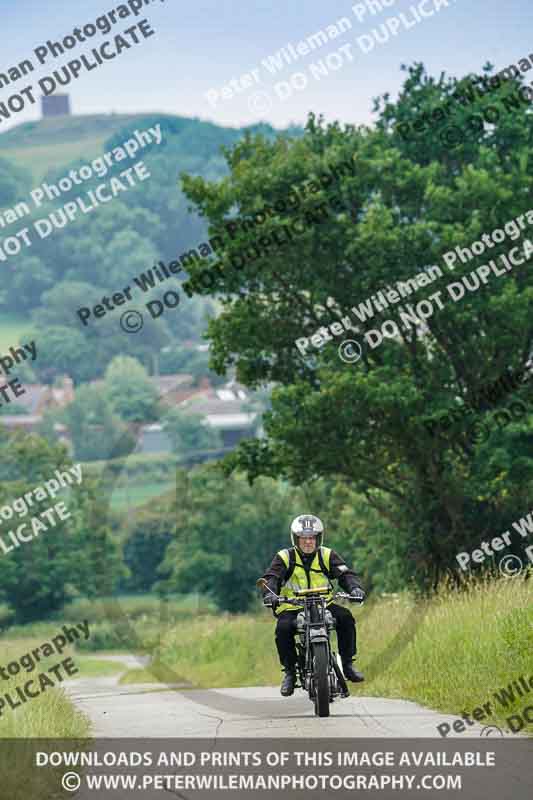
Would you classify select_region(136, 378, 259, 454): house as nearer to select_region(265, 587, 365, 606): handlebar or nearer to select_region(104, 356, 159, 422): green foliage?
select_region(104, 356, 159, 422): green foliage

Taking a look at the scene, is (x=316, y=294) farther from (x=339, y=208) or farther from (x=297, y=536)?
(x=297, y=536)

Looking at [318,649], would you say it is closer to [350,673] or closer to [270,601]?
[270,601]

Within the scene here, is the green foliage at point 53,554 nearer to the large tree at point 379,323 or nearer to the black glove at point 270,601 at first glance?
the large tree at point 379,323

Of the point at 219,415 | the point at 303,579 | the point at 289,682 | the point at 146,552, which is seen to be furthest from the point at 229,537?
the point at 303,579

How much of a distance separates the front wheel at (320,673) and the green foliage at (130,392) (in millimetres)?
143529

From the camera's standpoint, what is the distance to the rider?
1212 centimetres

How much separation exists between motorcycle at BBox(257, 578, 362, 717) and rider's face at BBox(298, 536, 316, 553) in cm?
35

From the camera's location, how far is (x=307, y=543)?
39.7 ft

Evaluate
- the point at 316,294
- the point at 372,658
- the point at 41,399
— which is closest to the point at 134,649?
the point at 316,294

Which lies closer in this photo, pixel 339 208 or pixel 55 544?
pixel 339 208

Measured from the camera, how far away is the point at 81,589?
96.4 metres

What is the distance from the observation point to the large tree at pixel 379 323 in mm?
29672

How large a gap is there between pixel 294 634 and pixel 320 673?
64cm

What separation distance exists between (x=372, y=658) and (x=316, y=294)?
46.4 ft
